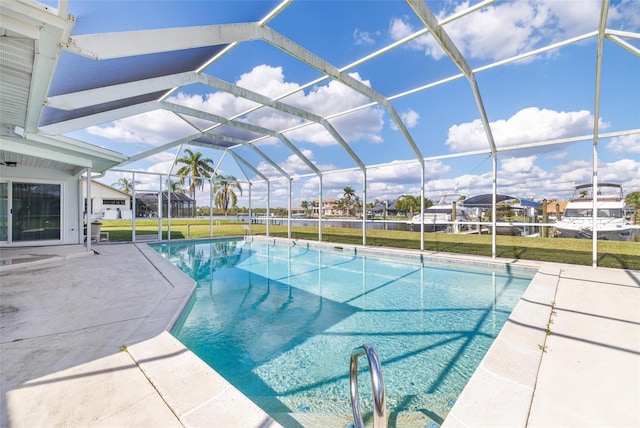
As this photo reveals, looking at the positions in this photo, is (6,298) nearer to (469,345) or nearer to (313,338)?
(313,338)

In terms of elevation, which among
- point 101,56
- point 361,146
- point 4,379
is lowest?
point 4,379

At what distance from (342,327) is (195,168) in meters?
16.0

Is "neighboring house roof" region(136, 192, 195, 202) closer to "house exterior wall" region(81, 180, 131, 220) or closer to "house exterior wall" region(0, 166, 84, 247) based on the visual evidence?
"house exterior wall" region(0, 166, 84, 247)

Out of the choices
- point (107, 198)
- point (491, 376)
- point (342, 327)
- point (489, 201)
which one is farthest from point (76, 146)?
point (107, 198)

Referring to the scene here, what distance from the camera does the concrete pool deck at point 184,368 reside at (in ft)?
6.02

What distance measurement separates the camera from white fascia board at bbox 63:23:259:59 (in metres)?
2.50

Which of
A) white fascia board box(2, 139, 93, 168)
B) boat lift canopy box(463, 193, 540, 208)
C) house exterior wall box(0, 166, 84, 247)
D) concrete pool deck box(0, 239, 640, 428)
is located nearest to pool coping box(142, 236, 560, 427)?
concrete pool deck box(0, 239, 640, 428)

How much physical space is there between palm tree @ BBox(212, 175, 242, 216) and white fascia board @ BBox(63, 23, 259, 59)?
1046 cm

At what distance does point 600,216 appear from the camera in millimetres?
7727

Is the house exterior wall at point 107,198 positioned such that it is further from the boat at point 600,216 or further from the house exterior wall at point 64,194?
the boat at point 600,216

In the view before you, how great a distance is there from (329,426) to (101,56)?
3809mm

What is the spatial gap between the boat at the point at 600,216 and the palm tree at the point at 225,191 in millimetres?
12972

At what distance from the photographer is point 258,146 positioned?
37.0 feet

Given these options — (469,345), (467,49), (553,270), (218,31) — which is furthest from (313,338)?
(467,49)
